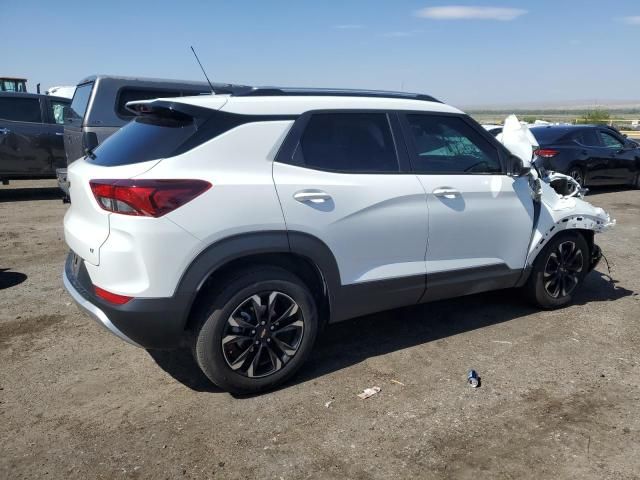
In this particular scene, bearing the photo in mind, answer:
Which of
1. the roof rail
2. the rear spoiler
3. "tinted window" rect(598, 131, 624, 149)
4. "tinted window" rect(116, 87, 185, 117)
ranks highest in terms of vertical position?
"tinted window" rect(116, 87, 185, 117)

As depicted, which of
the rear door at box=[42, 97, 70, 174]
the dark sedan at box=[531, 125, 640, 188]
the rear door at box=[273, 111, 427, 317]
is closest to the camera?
the rear door at box=[273, 111, 427, 317]

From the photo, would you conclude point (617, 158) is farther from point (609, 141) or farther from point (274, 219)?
point (274, 219)

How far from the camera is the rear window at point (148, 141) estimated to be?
316cm

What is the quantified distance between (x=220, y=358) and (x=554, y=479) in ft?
6.09

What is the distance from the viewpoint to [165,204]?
2.96 m

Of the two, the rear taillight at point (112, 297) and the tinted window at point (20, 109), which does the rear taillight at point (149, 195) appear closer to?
the rear taillight at point (112, 297)

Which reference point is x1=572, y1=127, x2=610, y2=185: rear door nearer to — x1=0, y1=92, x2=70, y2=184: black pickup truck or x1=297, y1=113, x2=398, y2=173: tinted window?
x1=297, y1=113, x2=398, y2=173: tinted window

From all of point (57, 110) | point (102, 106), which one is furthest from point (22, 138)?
point (102, 106)

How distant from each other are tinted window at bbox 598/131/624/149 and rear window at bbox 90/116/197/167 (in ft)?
36.4

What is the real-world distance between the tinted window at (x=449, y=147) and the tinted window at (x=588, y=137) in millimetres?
8302

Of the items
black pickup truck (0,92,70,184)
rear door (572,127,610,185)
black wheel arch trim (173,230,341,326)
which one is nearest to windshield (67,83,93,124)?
black pickup truck (0,92,70,184)

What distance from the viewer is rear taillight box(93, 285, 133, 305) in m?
3.03

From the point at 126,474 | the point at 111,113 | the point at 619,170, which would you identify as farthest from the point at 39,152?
the point at 619,170

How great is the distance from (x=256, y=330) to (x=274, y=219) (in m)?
0.68
